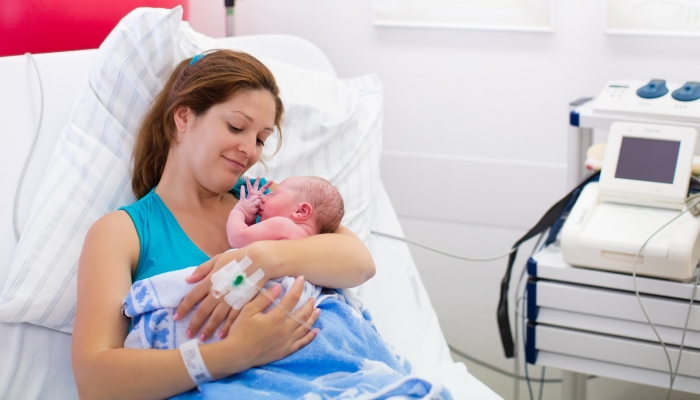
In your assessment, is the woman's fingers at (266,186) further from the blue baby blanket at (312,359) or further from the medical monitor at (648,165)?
the medical monitor at (648,165)

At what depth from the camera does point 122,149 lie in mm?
1390

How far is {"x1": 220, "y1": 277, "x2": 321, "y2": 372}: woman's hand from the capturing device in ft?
3.40

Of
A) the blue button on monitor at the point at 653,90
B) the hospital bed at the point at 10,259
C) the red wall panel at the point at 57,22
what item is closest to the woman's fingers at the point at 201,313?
the hospital bed at the point at 10,259

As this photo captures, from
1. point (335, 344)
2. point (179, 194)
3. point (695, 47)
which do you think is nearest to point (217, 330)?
point (335, 344)

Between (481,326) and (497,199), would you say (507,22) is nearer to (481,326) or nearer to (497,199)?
(497,199)

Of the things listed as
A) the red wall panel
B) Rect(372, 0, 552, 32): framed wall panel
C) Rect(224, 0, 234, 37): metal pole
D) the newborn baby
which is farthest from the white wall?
the newborn baby

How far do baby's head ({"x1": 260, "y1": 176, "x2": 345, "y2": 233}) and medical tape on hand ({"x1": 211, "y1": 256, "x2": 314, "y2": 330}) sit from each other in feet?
0.59

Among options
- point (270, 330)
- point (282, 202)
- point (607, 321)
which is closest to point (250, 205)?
point (282, 202)

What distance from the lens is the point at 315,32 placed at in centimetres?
243

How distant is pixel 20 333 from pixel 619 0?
1.82 metres

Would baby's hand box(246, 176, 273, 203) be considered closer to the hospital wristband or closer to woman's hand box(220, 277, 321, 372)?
woman's hand box(220, 277, 321, 372)

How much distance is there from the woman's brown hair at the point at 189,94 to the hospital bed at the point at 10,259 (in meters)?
0.19

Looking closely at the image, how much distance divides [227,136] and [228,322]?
0.36m

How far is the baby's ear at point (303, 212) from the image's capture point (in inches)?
49.2
